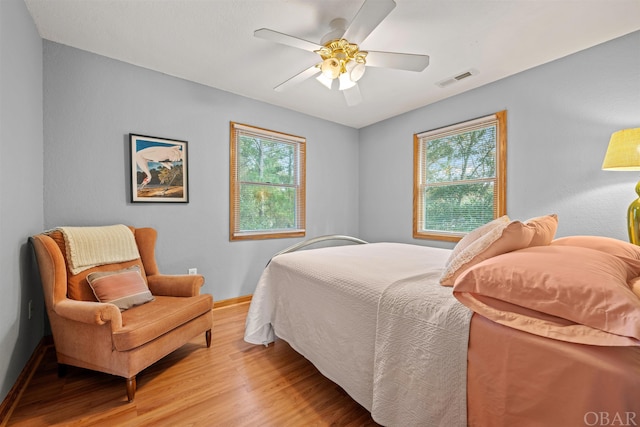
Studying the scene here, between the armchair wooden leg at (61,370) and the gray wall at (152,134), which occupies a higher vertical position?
the gray wall at (152,134)

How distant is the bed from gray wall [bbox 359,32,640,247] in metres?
1.12

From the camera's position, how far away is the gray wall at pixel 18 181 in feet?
4.87

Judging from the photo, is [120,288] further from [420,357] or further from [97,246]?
[420,357]

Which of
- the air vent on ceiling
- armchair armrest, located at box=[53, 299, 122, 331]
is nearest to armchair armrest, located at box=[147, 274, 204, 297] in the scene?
armchair armrest, located at box=[53, 299, 122, 331]

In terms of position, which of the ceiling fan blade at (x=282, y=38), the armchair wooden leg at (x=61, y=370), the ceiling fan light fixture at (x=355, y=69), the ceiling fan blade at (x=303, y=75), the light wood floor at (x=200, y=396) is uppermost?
the ceiling fan blade at (x=282, y=38)

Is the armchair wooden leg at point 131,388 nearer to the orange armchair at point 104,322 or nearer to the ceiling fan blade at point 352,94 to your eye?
the orange armchair at point 104,322

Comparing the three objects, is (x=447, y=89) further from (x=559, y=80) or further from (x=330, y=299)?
(x=330, y=299)

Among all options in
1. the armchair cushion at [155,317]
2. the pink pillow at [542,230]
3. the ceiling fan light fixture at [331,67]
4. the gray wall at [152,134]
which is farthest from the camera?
the gray wall at [152,134]

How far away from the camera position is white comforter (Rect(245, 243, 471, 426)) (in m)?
1.07

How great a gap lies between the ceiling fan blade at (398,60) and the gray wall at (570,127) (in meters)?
1.27

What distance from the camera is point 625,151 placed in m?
1.78

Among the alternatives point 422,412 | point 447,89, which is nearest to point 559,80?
point 447,89

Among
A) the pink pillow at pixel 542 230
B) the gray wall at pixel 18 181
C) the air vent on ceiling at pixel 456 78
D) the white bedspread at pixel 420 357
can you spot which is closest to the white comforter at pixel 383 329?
the white bedspread at pixel 420 357

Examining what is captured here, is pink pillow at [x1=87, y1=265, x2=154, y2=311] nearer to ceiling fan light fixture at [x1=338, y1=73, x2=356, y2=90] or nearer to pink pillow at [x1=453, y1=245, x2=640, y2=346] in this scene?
pink pillow at [x1=453, y1=245, x2=640, y2=346]
